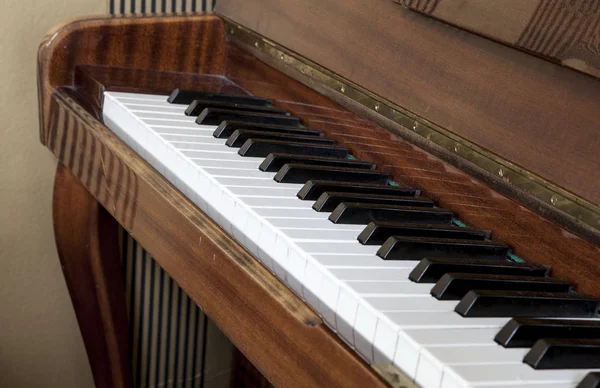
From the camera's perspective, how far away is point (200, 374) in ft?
7.41

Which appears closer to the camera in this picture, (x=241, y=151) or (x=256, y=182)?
(x=256, y=182)

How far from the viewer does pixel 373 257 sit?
3.25ft

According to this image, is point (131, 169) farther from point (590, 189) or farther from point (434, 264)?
point (590, 189)

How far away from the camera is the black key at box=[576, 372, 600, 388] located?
76 cm

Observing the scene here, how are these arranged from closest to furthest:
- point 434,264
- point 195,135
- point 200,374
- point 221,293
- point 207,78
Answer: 1. point 434,264
2. point 221,293
3. point 195,135
4. point 207,78
5. point 200,374

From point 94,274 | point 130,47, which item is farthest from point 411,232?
point 94,274

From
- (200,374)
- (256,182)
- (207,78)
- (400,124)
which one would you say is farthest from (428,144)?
(200,374)

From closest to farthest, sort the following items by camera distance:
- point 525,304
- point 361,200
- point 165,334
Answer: point 525,304
point 361,200
point 165,334

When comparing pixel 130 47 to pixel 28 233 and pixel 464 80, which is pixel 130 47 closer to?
pixel 28 233

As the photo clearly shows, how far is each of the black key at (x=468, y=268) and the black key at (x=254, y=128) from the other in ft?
1.68

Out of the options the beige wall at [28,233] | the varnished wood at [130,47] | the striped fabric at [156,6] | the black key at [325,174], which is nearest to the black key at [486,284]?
the black key at [325,174]

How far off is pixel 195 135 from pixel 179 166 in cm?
13

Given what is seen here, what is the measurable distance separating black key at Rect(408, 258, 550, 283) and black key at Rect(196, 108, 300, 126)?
1.90ft

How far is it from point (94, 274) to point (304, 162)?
749 mm
